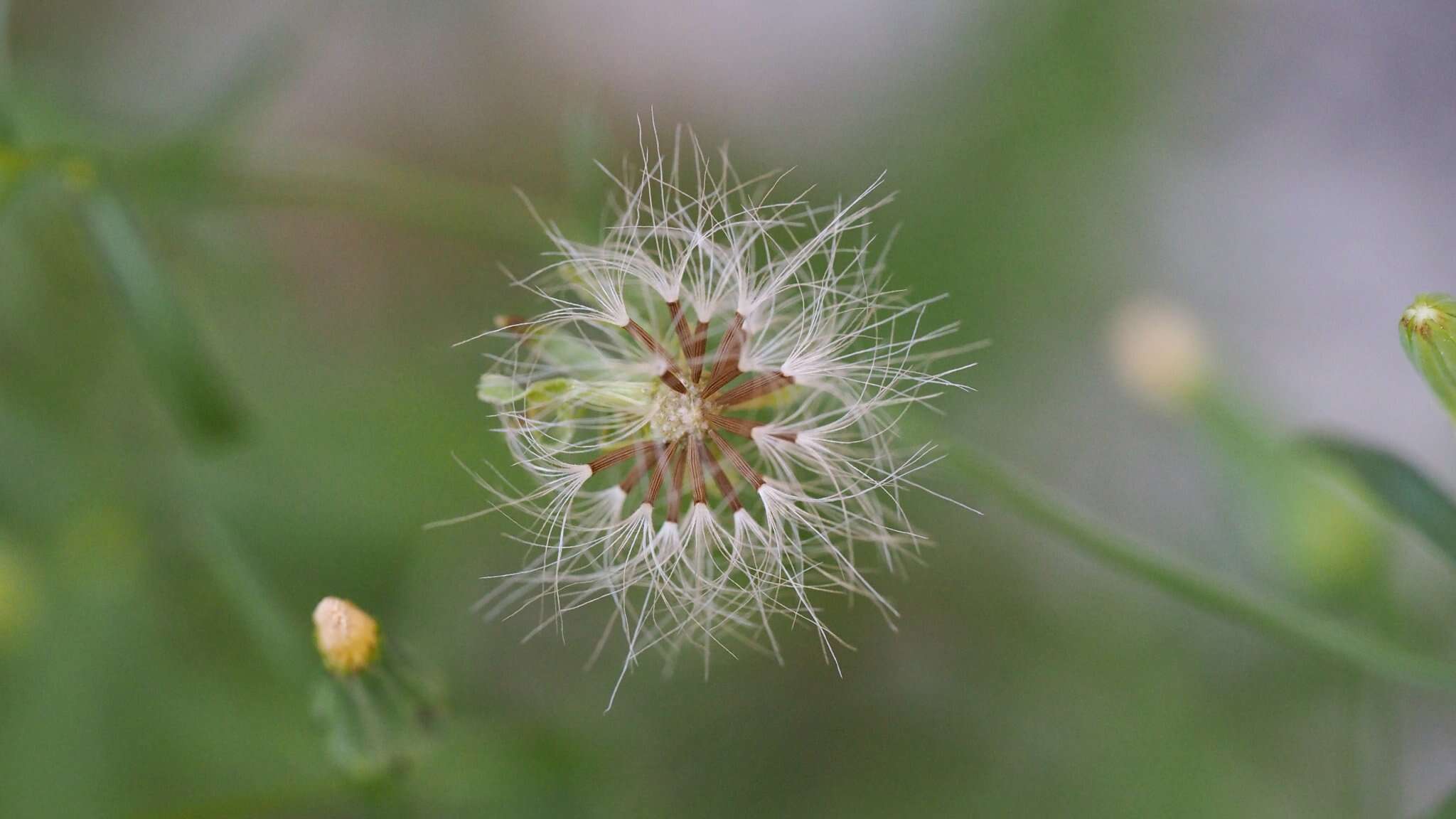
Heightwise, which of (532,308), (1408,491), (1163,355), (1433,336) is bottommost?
(1163,355)

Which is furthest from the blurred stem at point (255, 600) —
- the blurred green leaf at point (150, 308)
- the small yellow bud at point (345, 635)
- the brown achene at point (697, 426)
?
the brown achene at point (697, 426)

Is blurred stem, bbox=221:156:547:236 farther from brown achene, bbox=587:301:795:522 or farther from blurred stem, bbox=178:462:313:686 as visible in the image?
brown achene, bbox=587:301:795:522

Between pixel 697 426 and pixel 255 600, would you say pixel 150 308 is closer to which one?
pixel 255 600

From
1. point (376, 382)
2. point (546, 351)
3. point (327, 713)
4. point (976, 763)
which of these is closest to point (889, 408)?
point (546, 351)

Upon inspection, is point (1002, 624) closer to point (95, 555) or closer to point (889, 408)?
point (889, 408)

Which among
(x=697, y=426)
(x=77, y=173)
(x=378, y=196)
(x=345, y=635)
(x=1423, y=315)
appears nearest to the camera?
(x=1423, y=315)

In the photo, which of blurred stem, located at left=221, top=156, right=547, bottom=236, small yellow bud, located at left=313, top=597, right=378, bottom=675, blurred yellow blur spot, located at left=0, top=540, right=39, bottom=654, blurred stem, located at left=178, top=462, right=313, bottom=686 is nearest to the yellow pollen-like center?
small yellow bud, located at left=313, top=597, right=378, bottom=675

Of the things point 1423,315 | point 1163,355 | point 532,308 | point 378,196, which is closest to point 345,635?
point 532,308
